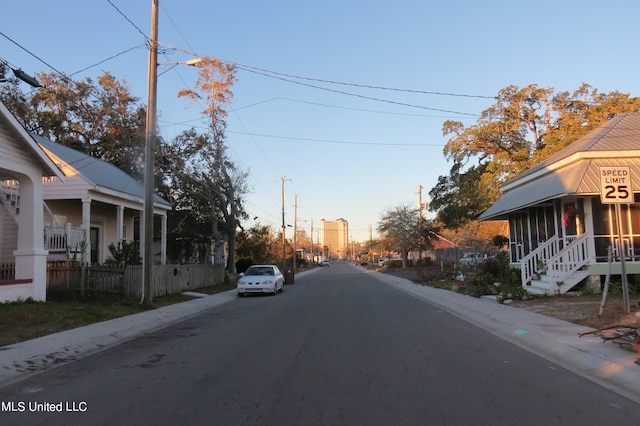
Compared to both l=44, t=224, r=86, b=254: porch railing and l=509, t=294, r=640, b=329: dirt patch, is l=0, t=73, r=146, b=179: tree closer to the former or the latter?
l=44, t=224, r=86, b=254: porch railing

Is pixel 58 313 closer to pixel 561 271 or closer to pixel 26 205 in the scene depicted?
pixel 26 205

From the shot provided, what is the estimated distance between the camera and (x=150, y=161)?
1728 centimetres

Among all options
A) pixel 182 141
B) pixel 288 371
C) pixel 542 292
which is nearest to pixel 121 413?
pixel 288 371

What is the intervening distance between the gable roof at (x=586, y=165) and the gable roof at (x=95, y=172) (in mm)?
→ 17558

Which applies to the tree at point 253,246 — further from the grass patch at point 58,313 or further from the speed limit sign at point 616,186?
the speed limit sign at point 616,186

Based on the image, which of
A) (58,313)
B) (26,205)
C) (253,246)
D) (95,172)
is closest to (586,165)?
(58,313)

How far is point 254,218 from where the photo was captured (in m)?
42.0

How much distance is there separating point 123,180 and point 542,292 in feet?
66.9

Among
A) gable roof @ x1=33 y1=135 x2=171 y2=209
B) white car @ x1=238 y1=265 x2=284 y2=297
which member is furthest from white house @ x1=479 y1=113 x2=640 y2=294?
gable roof @ x1=33 y1=135 x2=171 y2=209

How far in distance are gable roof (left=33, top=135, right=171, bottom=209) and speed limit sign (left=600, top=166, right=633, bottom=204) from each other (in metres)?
18.3

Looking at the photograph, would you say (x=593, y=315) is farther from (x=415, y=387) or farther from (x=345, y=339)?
(x=415, y=387)

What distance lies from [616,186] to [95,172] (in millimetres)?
21080

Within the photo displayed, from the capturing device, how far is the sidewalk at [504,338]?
721cm

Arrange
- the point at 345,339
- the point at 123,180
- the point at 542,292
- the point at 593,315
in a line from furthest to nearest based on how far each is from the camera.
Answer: the point at 123,180, the point at 542,292, the point at 593,315, the point at 345,339
